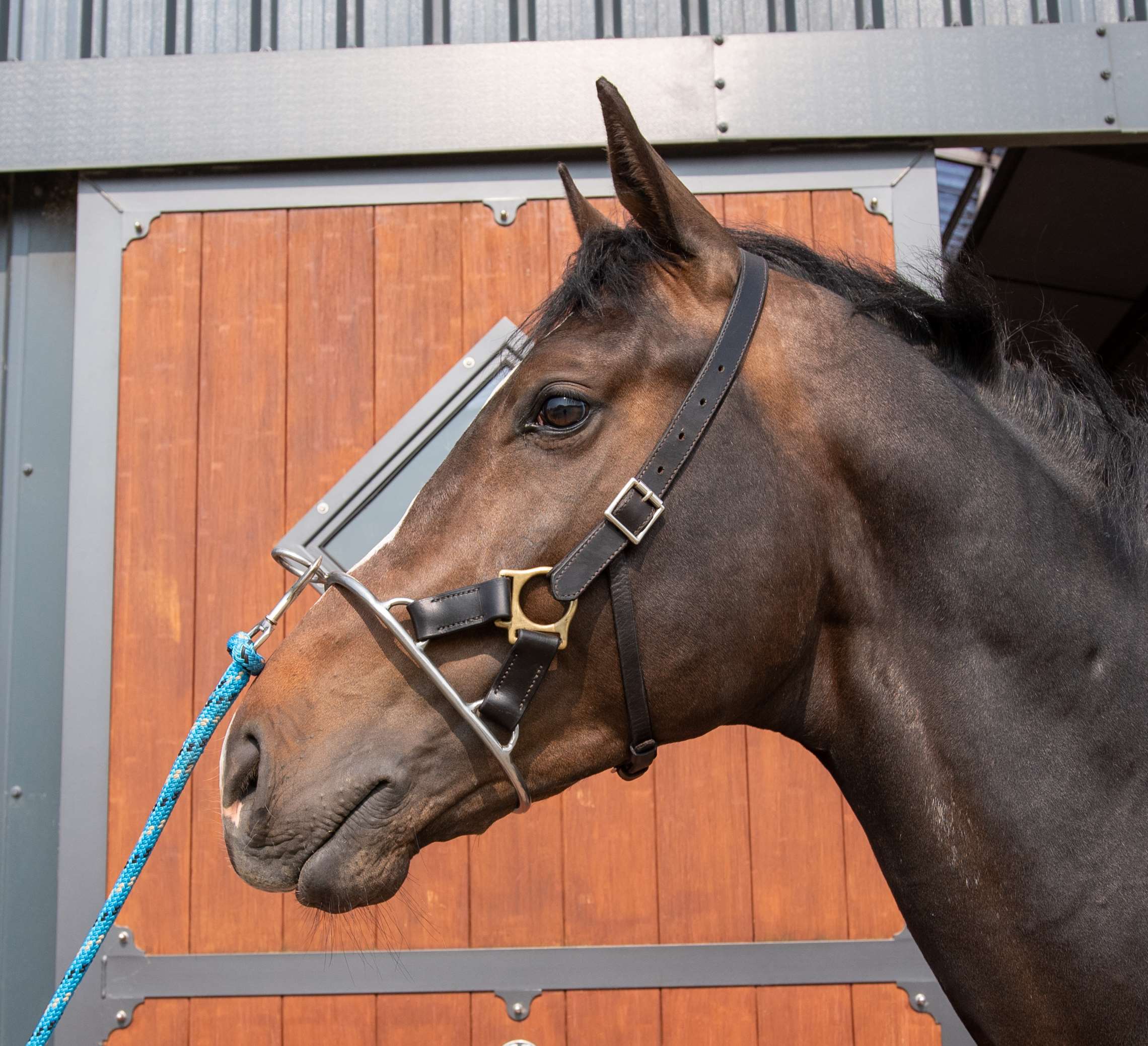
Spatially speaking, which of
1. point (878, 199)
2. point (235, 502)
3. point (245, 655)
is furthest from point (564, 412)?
point (878, 199)

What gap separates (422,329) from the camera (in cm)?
313

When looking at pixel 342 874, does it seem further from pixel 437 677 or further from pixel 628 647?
pixel 628 647

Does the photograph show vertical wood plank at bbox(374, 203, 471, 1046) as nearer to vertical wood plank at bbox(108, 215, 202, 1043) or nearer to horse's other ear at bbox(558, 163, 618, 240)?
vertical wood plank at bbox(108, 215, 202, 1043)

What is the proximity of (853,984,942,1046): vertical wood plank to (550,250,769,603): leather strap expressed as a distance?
210 cm

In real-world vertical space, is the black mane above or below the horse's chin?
above

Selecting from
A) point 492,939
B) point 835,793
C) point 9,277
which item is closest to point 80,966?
point 492,939

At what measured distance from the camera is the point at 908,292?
1633 millimetres

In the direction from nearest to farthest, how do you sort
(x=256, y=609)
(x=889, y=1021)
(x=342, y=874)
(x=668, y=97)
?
(x=342, y=874) < (x=889, y=1021) < (x=256, y=609) < (x=668, y=97)

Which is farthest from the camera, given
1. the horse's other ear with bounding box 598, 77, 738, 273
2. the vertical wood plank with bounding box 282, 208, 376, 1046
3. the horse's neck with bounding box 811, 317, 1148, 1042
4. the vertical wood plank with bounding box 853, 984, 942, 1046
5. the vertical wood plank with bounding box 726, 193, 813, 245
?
the vertical wood plank with bounding box 726, 193, 813, 245

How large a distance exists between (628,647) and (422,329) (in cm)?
197

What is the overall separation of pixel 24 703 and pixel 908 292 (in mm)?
2973

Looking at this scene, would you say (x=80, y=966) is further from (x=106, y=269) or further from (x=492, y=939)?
(x=106, y=269)

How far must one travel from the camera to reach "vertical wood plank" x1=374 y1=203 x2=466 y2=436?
10.2 ft

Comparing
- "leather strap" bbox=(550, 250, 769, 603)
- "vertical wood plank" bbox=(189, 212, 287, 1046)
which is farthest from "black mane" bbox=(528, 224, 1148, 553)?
"vertical wood plank" bbox=(189, 212, 287, 1046)
